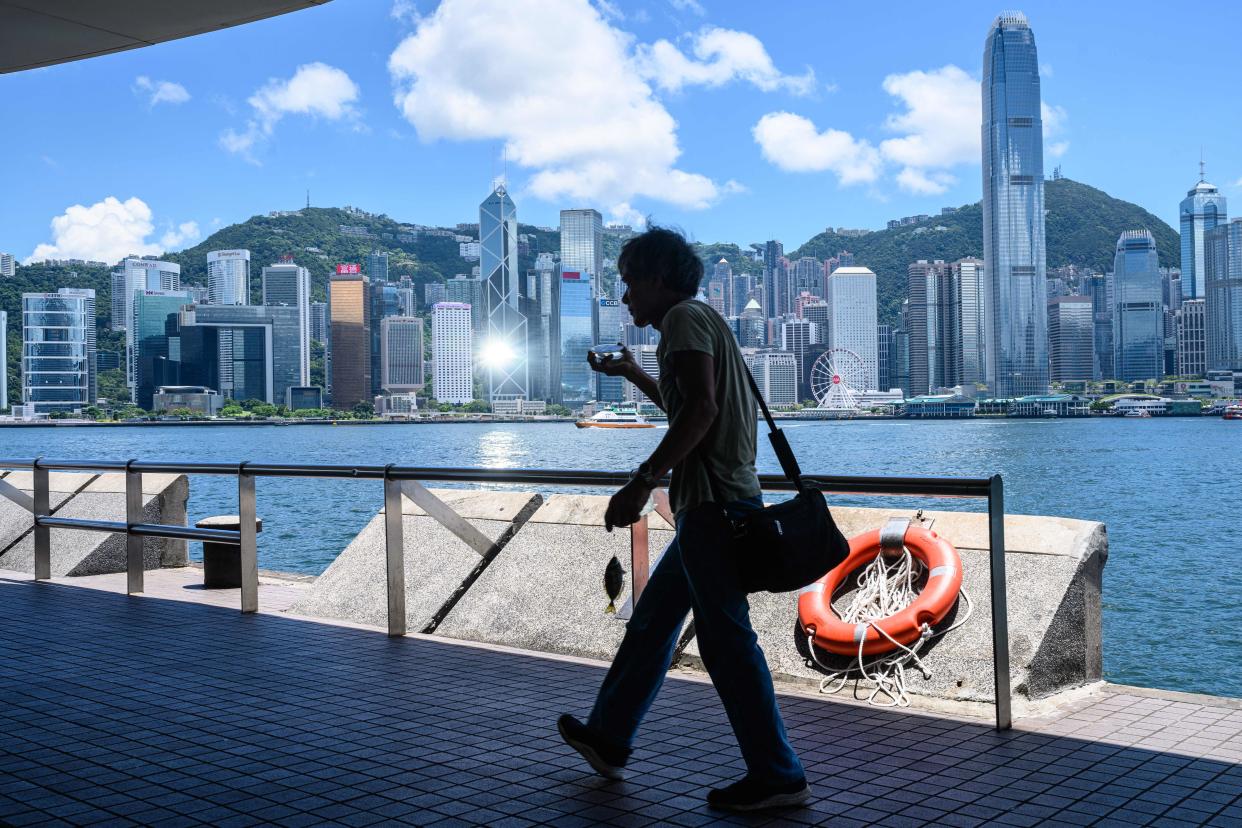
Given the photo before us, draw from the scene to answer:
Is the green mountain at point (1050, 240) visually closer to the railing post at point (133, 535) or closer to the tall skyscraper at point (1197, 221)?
the tall skyscraper at point (1197, 221)

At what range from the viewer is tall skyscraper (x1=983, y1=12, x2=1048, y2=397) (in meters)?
156

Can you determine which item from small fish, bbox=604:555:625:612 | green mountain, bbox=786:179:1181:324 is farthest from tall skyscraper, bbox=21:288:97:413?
small fish, bbox=604:555:625:612

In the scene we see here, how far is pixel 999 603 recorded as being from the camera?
4.35 meters

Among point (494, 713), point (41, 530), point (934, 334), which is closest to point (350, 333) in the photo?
point (934, 334)

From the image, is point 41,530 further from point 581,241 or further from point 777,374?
point 581,241

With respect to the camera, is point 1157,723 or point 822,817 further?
point 1157,723

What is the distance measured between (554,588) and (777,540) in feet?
10.3

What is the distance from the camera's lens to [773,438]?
360 centimetres

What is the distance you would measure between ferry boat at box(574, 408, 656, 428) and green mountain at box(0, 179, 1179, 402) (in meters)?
40.1

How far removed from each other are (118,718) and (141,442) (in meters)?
112

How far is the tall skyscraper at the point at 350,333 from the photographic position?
155500 millimetres

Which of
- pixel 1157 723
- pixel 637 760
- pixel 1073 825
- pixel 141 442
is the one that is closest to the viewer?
pixel 1073 825

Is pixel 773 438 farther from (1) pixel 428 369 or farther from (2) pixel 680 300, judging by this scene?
(1) pixel 428 369

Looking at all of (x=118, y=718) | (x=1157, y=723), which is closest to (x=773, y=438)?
(x=1157, y=723)
